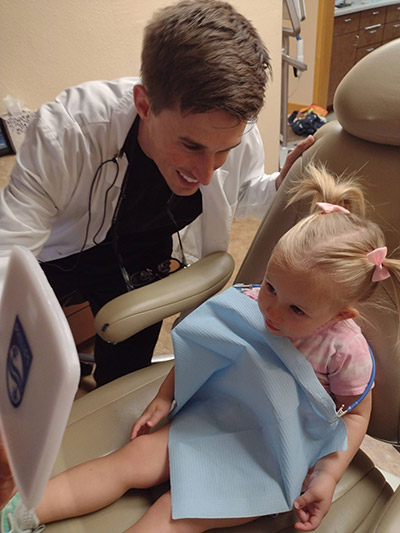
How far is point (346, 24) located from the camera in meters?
3.76

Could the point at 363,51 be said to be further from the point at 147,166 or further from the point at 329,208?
the point at 329,208

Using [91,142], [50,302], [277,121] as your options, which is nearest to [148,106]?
[91,142]

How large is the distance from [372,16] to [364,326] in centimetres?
385

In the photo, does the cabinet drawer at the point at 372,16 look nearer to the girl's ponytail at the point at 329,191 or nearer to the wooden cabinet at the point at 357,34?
the wooden cabinet at the point at 357,34

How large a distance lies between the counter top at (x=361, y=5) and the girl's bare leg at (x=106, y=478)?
3.72 m

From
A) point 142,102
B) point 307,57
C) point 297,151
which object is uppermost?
point 142,102

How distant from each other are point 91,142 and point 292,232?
0.56 meters

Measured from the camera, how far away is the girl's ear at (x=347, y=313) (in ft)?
2.71

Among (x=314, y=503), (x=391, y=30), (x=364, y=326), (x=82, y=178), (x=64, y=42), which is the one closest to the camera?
(x=314, y=503)

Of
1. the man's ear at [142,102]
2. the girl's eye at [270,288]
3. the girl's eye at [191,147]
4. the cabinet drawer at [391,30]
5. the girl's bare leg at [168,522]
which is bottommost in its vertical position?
the girl's bare leg at [168,522]

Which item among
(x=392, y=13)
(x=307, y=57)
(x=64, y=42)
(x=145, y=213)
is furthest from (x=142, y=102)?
(x=392, y=13)

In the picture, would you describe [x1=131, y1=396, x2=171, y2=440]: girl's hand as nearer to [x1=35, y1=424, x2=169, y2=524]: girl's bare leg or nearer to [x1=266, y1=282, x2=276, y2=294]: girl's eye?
[x1=35, y1=424, x2=169, y2=524]: girl's bare leg

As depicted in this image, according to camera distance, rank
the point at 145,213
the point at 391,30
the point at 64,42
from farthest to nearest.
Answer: the point at 391,30
the point at 64,42
the point at 145,213

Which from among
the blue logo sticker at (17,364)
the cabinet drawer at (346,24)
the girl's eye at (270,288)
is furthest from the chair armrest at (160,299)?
the cabinet drawer at (346,24)
